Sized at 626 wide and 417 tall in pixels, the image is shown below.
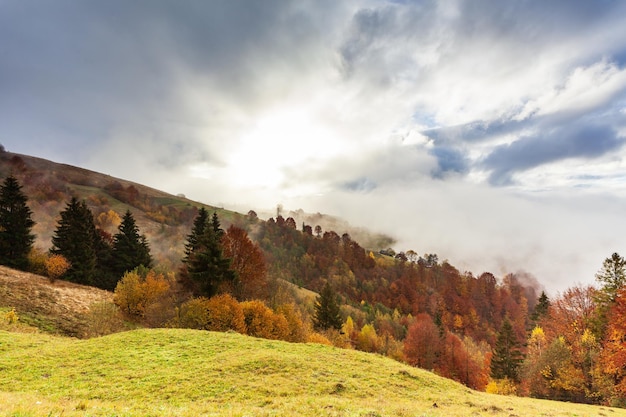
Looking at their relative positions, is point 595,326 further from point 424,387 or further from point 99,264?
point 99,264

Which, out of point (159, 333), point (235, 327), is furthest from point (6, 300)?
point (235, 327)

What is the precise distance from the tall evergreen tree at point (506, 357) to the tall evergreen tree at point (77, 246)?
95.6 metres

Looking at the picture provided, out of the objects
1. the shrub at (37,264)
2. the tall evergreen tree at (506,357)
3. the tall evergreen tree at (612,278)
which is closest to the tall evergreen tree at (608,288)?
the tall evergreen tree at (612,278)

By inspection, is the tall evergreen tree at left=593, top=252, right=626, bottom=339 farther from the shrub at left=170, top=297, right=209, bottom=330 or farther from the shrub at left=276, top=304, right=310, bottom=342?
the shrub at left=170, top=297, right=209, bottom=330

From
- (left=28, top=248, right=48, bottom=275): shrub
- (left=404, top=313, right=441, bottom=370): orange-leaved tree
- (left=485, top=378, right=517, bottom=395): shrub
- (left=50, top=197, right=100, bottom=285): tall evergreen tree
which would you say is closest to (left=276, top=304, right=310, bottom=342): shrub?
(left=50, top=197, right=100, bottom=285): tall evergreen tree

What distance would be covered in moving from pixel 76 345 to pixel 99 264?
50.0 m

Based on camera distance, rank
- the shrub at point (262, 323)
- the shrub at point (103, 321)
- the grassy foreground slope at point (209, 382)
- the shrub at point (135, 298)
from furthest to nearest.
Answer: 1. the shrub at point (135, 298)
2. the shrub at point (262, 323)
3. the shrub at point (103, 321)
4. the grassy foreground slope at point (209, 382)

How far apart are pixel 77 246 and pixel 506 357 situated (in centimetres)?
10138

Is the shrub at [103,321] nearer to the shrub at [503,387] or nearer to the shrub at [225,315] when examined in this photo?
the shrub at [225,315]

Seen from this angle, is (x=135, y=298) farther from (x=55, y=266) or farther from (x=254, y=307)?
(x=254, y=307)

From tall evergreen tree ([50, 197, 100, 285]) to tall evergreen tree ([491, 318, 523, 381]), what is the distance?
95.6 m

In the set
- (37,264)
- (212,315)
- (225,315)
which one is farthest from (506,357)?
(37,264)

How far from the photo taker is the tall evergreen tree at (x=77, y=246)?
62906 mm

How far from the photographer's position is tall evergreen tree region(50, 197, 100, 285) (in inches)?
2477
